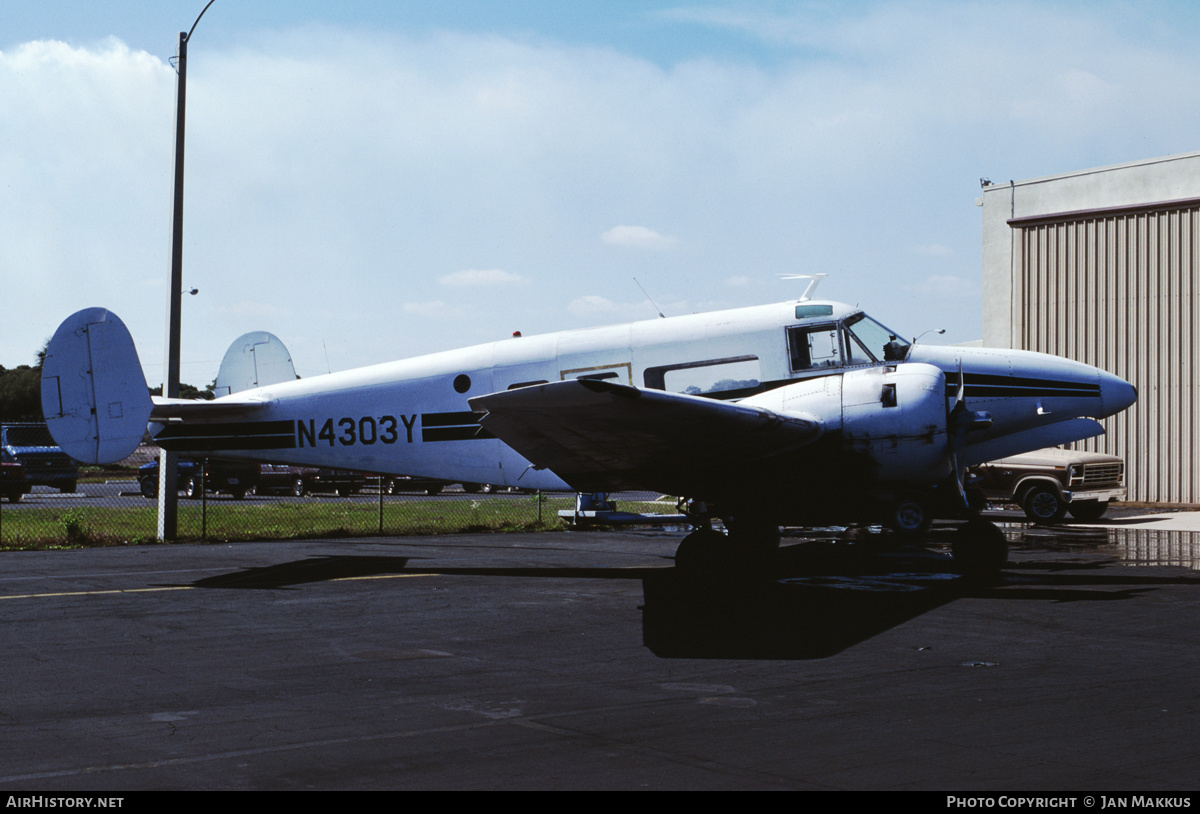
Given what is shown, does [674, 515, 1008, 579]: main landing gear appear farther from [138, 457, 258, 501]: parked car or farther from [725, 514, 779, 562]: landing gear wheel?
[138, 457, 258, 501]: parked car

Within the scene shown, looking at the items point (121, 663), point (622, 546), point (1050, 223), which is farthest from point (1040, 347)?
point (121, 663)

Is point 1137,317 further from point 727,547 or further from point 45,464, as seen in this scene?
point 45,464

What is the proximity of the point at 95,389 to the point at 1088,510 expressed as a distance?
71.0 feet

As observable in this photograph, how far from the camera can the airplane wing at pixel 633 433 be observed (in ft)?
34.1

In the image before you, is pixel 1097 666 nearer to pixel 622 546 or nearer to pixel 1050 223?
pixel 622 546

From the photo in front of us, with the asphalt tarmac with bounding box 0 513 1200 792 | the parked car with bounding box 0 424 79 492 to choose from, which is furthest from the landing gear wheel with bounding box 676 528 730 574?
the parked car with bounding box 0 424 79 492

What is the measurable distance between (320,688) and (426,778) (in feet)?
8.14

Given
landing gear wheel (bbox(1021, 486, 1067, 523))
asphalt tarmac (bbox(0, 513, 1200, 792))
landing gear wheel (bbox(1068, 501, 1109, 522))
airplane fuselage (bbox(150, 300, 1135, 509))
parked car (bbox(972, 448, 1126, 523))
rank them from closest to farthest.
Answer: asphalt tarmac (bbox(0, 513, 1200, 792)) → airplane fuselage (bbox(150, 300, 1135, 509)) → parked car (bbox(972, 448, 1126, 523)) → landing gear wheel (bbox(1021, 486, 1067, 523)) → landing gear wheel (bbox(1068, 501, 1109, 522))

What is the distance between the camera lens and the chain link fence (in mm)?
21000

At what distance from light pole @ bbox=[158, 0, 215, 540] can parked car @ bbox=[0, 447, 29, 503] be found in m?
16.3

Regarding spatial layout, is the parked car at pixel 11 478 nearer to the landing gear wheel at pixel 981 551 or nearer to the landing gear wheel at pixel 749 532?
the landing gear wheel at pixel 749 532

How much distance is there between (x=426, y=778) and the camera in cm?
518

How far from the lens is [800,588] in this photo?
12.7 m
